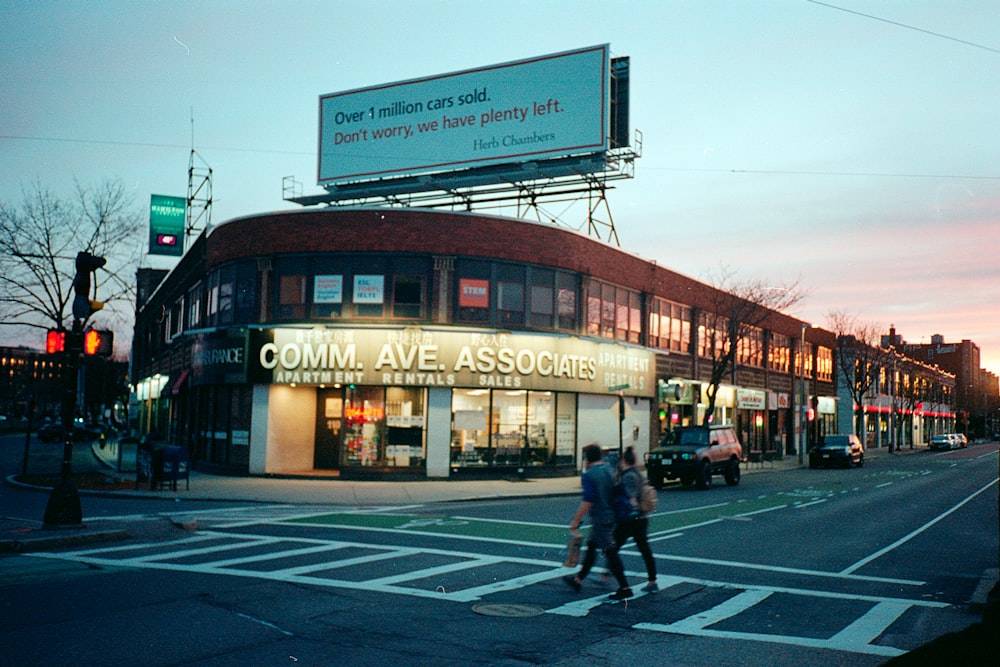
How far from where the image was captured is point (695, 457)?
2798 centimetres

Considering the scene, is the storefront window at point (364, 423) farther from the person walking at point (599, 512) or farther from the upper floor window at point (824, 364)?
the upper floor window at point (824, 364)

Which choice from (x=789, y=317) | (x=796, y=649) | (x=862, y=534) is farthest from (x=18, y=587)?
(x=789, y=317)

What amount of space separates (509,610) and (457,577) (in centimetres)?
209

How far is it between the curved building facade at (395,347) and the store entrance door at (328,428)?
0.17 ft

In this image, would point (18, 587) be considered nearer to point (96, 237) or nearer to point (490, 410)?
point (490, 410)

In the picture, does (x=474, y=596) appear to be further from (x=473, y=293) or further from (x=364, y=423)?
(x=473, y=293)

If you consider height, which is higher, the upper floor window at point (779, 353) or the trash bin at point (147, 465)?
the upper floor window at point (779, 353)

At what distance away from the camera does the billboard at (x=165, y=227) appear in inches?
1474

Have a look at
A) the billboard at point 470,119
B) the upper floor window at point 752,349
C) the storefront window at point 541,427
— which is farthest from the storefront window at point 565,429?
the upper floor window at point 752,349

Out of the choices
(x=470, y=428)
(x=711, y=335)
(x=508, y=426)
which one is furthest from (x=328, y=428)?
(x=711, y=335)

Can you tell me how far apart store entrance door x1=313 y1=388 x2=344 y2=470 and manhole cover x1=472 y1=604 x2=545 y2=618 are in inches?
857

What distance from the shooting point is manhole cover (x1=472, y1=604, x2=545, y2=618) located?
353 inches

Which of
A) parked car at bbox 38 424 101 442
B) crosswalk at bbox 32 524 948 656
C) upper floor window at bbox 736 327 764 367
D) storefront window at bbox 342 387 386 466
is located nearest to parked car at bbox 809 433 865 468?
upper floor window at bbox 736 327 764 367

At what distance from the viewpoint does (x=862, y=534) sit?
54.2 ft
